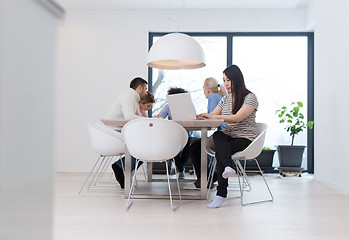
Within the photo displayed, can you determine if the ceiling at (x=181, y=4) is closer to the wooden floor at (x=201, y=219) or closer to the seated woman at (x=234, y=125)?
the seated woman at (x=234, y=125)

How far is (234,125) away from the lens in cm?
348

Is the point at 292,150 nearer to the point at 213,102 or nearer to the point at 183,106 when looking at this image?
the point at 213,102

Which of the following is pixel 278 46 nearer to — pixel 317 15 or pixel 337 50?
pixel 317 15

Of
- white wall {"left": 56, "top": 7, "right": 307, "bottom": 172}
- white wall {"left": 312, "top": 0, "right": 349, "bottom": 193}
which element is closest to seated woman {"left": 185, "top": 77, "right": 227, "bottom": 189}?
white wall {"left": 312, "top": 0, "right": 349, "bottom": 193}

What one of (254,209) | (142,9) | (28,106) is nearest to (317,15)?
(142,9)

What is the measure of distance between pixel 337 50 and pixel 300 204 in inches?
83.1

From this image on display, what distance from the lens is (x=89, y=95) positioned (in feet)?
21.2

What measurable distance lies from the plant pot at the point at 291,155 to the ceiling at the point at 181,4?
221cm

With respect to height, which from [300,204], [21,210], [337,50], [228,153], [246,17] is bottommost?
[300,204]

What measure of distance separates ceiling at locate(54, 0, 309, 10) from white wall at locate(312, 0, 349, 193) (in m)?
0.63

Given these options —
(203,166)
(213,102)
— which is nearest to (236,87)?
(203,166)

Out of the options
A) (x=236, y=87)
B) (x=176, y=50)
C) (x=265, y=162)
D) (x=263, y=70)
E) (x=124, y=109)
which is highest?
(x=263, y=70)

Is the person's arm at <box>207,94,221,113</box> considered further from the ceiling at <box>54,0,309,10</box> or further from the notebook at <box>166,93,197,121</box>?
the ceiling at <box>54,0,309,10</box>

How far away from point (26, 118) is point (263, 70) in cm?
659
